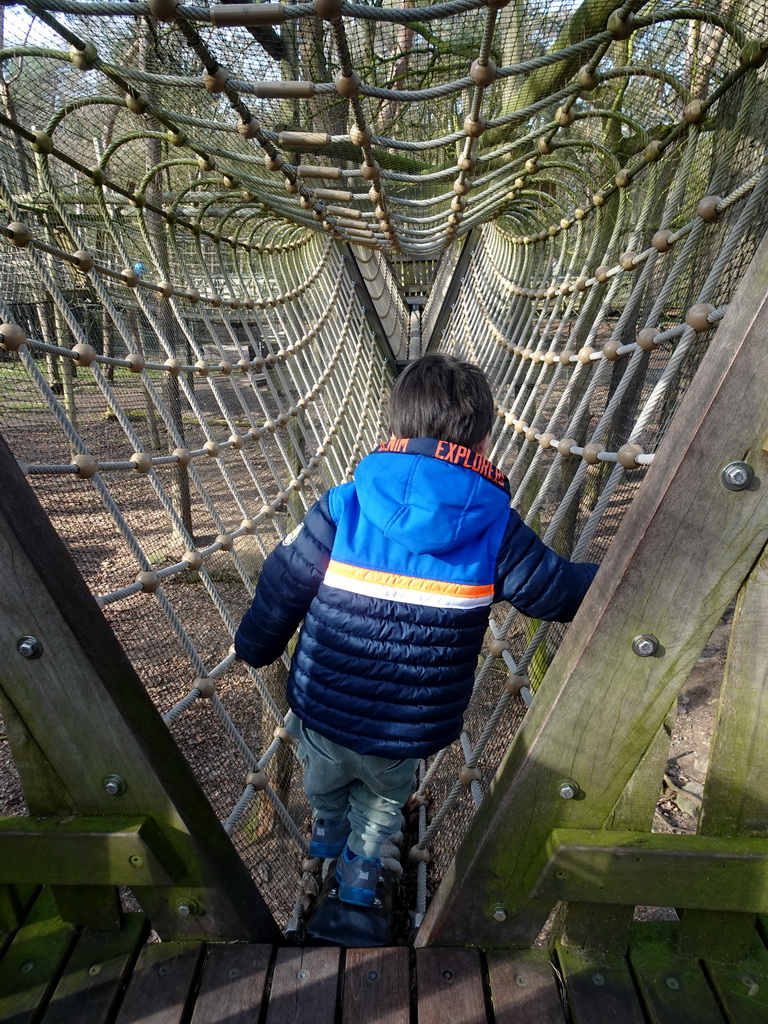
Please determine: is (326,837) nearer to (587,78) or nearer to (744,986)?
(744,986)

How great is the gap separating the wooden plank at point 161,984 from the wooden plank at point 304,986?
110 mm

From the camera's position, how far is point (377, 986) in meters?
0.85

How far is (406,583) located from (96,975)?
0.66 metres

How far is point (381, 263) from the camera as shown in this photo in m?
3.73

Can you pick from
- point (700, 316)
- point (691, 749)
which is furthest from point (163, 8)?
point (691, 749)

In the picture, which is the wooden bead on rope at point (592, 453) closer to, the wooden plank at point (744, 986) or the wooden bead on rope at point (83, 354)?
the wooden plank at point (744, 986)

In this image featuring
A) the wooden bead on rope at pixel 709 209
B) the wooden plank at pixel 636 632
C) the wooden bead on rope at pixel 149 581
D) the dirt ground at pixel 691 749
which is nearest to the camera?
the wooden plank at pixel 636 632

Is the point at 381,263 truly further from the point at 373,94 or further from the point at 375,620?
the point at 375,620

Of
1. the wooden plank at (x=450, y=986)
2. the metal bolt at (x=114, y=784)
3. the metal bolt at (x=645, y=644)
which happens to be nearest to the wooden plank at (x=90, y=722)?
the metal bolt at (x=114, y=784)

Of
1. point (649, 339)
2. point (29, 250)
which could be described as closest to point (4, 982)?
point (29, 250)

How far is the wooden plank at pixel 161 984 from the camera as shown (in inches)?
31.8

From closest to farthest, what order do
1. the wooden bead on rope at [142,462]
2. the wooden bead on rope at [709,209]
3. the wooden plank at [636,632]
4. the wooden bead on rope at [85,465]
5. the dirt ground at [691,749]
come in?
the wooden plank at [636,632]
the wooden bead on rope at [709,209]
the wooden bead on rope at [85,465]
the wooden bead on rope at [142,462]
the dirt ground at [691,749]

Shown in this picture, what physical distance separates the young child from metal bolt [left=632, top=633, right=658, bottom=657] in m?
0.18

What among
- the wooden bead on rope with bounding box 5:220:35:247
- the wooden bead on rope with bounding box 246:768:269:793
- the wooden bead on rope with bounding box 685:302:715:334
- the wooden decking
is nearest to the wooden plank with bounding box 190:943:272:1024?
the wooden decking
